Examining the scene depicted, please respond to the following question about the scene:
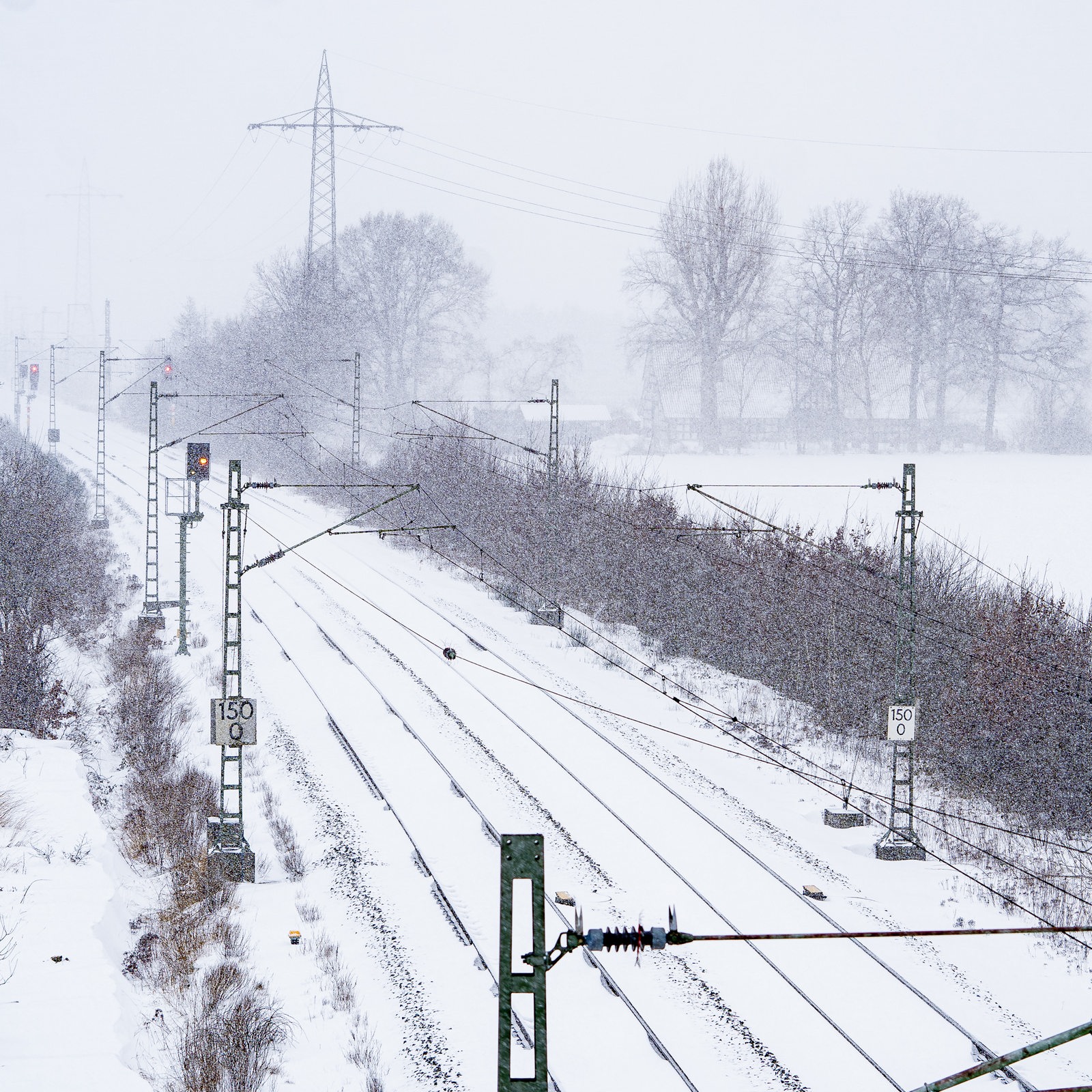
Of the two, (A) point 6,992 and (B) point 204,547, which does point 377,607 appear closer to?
(B) point 204,547

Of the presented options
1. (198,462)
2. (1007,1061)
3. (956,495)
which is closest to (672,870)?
(1007,1061)

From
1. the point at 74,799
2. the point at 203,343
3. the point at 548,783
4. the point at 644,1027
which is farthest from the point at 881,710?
the point at 203,343

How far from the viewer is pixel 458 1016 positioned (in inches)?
480

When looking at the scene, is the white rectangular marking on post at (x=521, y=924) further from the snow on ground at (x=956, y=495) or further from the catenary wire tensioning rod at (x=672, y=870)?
the snow on ground at (x=956, y=495)

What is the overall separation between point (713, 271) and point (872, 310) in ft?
35.0

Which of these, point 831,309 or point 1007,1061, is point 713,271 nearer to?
point 831,309

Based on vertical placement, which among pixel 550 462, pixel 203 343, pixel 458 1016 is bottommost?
pixel 458 1016

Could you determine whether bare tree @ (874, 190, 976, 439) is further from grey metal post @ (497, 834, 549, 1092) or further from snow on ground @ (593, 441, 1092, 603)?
grey metal post @ (497, 834, 549, 1092)

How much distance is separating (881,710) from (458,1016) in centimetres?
1472

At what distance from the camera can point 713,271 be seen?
238 ft

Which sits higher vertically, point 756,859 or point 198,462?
point 198,462

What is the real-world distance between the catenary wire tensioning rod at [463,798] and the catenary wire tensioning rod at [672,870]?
5 centimetres

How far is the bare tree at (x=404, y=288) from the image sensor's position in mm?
77625

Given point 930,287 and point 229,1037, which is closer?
point 229,1037
